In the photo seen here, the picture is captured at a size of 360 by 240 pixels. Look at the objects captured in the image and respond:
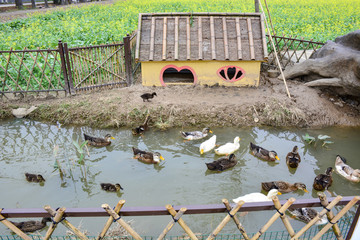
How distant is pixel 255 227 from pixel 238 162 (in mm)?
2047

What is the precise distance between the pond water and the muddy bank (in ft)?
1.04

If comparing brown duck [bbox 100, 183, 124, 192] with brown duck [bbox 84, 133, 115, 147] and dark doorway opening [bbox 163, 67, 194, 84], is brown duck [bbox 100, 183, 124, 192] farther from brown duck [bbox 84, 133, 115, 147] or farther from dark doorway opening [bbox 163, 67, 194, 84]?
dark doorway opening [bbox 163, 67, 194, 84]

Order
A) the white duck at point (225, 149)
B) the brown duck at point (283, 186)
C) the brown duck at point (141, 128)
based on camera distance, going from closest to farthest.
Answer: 1. the brown duck at point (283, 186)
2. the white duck at point (225, 149)
3. the brown duck at point (141, 128)

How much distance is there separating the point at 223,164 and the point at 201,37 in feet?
17.5

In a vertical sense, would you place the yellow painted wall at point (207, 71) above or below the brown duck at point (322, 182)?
above

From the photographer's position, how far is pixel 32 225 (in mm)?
4918

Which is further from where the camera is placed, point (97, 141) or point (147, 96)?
point (147, 96)

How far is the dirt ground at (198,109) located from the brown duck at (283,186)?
9.86ft

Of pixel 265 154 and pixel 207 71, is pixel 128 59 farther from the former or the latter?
pixel 265 154

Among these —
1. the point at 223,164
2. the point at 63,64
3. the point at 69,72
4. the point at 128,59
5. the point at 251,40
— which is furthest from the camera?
the point at 128,59

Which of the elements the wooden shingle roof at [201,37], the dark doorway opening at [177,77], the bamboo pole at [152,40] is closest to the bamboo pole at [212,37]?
the wooden shingle roof at [201,37]

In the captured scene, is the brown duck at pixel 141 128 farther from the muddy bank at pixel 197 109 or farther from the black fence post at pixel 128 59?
the black fence post at pixel 128 59

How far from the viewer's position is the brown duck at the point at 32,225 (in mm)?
4840

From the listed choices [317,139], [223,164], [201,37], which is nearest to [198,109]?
[223,164]
